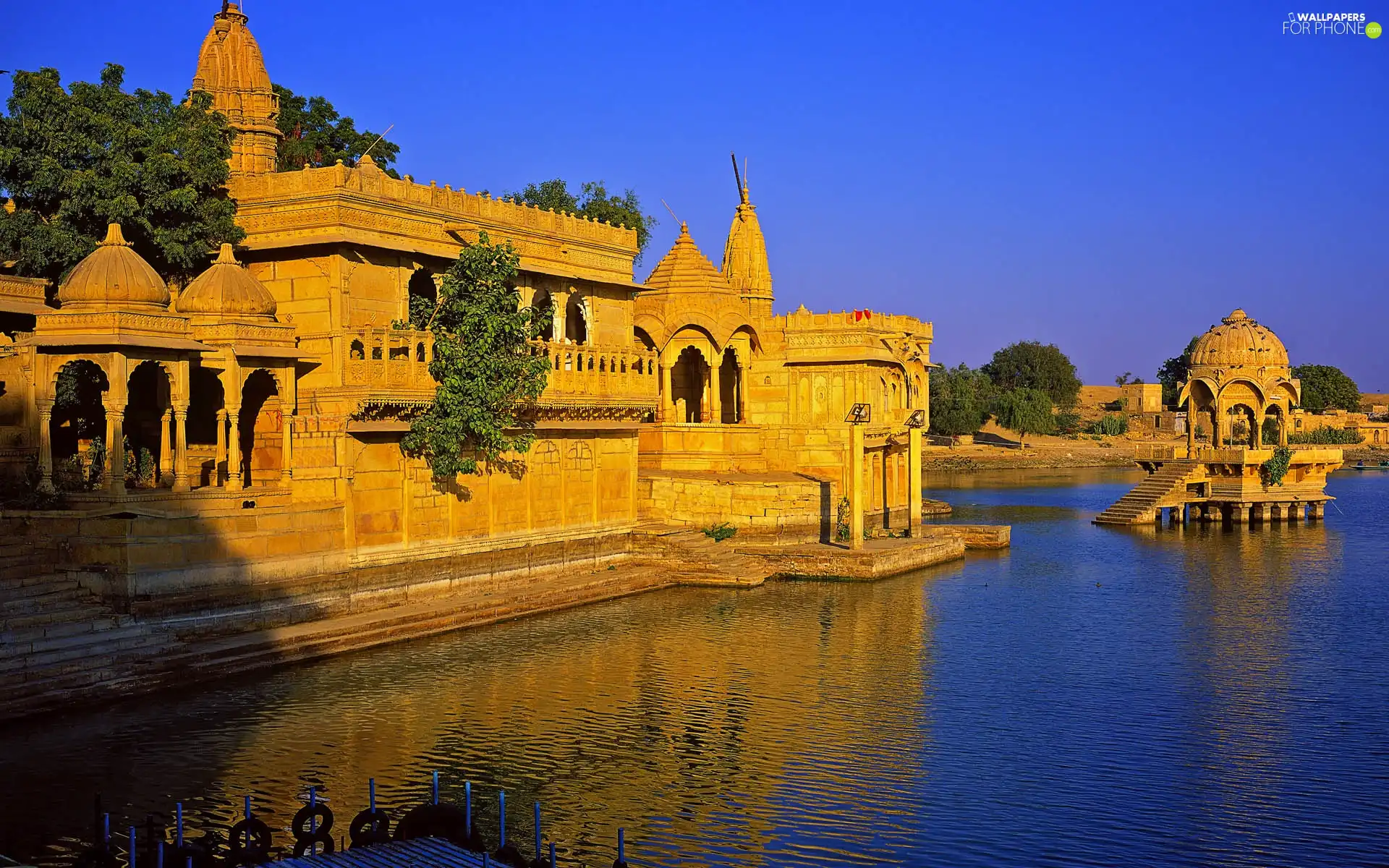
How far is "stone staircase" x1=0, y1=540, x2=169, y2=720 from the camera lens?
14.9 metres

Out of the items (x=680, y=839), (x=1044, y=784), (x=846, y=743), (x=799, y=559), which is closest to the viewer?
(x=680, y=839)

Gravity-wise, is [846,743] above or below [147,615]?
below

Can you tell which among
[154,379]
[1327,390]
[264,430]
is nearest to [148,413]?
[154,379]

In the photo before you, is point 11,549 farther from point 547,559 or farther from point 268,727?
point 547,559

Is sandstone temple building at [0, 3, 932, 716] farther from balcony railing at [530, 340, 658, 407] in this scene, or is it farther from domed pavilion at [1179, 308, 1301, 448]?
domed pavilion at [1179, 308, 1301, 448]

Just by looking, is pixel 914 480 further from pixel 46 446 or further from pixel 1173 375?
pixel 1173 375

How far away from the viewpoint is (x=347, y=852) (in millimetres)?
9227

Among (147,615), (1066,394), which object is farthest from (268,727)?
(1066,394)

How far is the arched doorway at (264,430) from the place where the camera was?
851 inches

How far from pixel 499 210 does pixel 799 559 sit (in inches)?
352

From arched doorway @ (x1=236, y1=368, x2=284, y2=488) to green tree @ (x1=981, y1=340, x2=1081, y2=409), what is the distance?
254 ft

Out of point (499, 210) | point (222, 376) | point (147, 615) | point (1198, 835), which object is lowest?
point (1198, 835)

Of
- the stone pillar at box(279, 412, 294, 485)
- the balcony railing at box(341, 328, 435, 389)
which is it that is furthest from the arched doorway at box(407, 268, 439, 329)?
the stone pillar at box(279, 412, 294, 485)

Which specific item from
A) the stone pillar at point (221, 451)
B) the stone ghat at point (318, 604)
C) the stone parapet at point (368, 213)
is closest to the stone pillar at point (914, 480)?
the stone ghat at point (318, 604)
